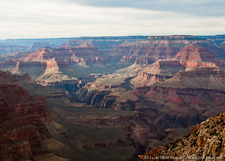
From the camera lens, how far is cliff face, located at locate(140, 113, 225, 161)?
107ft

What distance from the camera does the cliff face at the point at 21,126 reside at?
66262 millimetres

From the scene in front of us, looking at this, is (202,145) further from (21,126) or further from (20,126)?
(21,126)

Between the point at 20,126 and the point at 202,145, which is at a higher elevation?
the point at 202,145

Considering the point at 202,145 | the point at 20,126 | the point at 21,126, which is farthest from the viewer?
the point at 21,126

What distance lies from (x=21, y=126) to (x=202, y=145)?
58.5 meters

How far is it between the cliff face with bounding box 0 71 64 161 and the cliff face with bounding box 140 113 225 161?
3522 cm

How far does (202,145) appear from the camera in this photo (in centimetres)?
3466

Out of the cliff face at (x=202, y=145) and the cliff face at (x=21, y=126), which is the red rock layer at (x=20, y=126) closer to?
the cliff face at (x=21, y=126)

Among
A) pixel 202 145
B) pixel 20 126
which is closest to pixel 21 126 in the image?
pixel 20 126

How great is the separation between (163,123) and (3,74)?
8617 cm

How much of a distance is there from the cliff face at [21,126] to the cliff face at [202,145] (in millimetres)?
35225

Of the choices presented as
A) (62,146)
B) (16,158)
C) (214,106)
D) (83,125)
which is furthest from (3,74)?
(214,106)

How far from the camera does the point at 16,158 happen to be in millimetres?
61000

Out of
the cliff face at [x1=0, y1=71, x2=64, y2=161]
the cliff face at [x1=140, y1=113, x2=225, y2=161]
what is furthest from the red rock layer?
the cliff face at [x1=140, y1=113, x2=225, y2=161]
